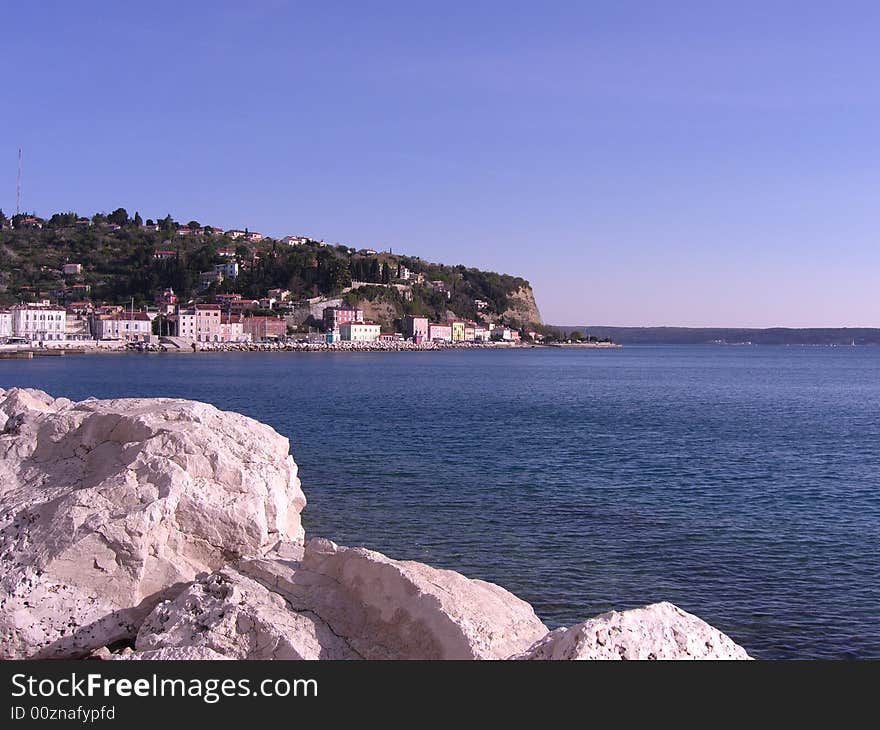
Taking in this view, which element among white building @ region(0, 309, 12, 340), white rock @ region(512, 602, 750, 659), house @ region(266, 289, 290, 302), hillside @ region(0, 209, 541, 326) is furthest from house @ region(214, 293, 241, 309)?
white rock @ region(512, 602, 750, 659)

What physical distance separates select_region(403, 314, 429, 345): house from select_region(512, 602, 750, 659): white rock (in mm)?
147614

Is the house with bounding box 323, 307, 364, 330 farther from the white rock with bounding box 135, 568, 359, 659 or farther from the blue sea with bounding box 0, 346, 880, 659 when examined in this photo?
the white rock with bounding box 135, 568, 359, 659

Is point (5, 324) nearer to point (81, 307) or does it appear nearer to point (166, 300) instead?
point (81, 307)

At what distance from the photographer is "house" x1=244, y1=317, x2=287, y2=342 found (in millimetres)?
129750

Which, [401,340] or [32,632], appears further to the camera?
[401,340]

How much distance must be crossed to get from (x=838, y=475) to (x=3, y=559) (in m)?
17.9

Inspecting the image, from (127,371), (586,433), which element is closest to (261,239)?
(127,371)

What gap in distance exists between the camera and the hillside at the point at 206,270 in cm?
14675

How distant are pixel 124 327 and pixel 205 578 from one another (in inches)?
4595

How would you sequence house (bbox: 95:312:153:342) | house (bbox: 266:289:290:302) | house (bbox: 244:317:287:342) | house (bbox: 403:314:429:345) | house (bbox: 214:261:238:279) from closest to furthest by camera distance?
house (bbox: 95:312:153:342) < house (bbox: 244:317:287:342) < house (bbox: 266:289:290:302) < house (bbox: 403:314:429:345) < house (bbox: 214:261:238:279)

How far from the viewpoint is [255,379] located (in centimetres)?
5831

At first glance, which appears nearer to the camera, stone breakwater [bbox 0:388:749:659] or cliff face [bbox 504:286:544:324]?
stone breakwater [bbox 0:388:749:659]

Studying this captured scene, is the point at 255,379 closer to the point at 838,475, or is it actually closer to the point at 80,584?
the point at 838,475

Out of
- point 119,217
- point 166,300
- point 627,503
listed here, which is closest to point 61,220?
point 119,217
